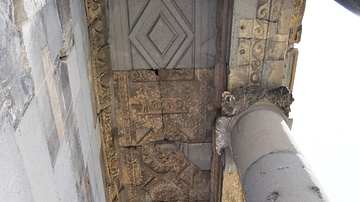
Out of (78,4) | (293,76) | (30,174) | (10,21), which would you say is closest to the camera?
(10,21)

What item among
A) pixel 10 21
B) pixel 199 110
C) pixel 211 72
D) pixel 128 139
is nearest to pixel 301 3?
pixel 211 72

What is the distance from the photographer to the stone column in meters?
2.54

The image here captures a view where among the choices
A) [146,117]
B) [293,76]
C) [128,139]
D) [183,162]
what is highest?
[293,76]

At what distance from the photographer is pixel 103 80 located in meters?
3.96

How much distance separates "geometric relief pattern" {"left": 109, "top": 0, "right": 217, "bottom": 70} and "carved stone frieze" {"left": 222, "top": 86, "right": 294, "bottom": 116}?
51 cm

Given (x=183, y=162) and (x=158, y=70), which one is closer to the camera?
(x=158, y=70)

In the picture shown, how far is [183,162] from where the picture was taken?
471cm

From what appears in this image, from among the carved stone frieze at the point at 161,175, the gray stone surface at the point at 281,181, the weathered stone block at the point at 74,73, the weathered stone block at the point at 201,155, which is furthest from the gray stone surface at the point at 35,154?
the weathered stone block at the point at 201,155

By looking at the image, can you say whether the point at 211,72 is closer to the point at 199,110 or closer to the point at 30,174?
the point at 199,110

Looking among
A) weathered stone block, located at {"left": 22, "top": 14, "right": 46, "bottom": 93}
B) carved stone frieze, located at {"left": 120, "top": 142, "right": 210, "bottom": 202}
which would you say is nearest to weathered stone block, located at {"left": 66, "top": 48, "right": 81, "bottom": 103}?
weathered stone block, located at {"left": 22, "top": 14, "right": 46, "bottom": 93}

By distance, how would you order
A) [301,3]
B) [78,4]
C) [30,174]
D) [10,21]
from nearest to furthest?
[10,21] < [30,174] < [78,4] < [301,3]

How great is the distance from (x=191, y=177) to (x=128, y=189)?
0.84 meters

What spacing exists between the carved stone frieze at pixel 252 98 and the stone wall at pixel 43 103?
1.42 meters

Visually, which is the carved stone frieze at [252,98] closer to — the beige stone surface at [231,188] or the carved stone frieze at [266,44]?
the carved stone frieze at [266,44]
